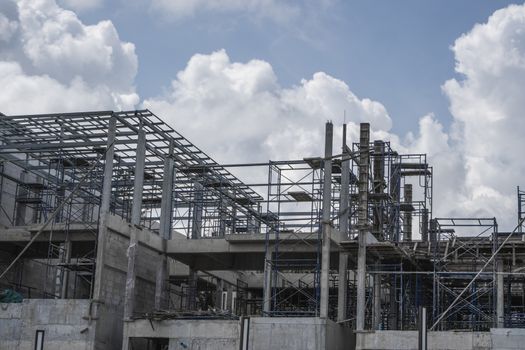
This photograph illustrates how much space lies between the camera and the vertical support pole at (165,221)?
43.6 metres

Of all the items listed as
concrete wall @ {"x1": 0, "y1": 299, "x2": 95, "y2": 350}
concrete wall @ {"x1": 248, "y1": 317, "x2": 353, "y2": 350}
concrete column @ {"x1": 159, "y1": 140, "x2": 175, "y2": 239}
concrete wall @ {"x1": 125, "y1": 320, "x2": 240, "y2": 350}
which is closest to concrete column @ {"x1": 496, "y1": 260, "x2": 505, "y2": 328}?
concrete wall @ {"x1": 248, "y1": 317, "x2": 353, "y2": 350}

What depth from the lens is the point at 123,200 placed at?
165 ft

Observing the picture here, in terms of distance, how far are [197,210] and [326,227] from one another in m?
12.8

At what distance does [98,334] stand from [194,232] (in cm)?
1242

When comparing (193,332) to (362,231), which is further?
(193,332)

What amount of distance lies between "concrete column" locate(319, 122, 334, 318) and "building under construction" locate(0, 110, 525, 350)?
6 cm

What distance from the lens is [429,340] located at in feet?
120

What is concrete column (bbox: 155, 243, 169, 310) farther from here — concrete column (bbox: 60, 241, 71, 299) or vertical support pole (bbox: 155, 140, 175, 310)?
concrete column (bbox: 60, 241, 71, 299)

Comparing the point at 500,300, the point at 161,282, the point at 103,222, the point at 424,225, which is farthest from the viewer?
the point at 424,225

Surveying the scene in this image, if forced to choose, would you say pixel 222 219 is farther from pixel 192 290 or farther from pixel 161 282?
pixel 161 282

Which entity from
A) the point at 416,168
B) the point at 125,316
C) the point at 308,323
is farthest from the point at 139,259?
the point at 416,168

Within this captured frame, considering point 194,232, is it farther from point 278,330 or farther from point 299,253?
point 278,330

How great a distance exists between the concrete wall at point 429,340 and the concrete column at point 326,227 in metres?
2.00

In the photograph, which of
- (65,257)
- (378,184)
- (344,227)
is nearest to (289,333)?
(344,227)
